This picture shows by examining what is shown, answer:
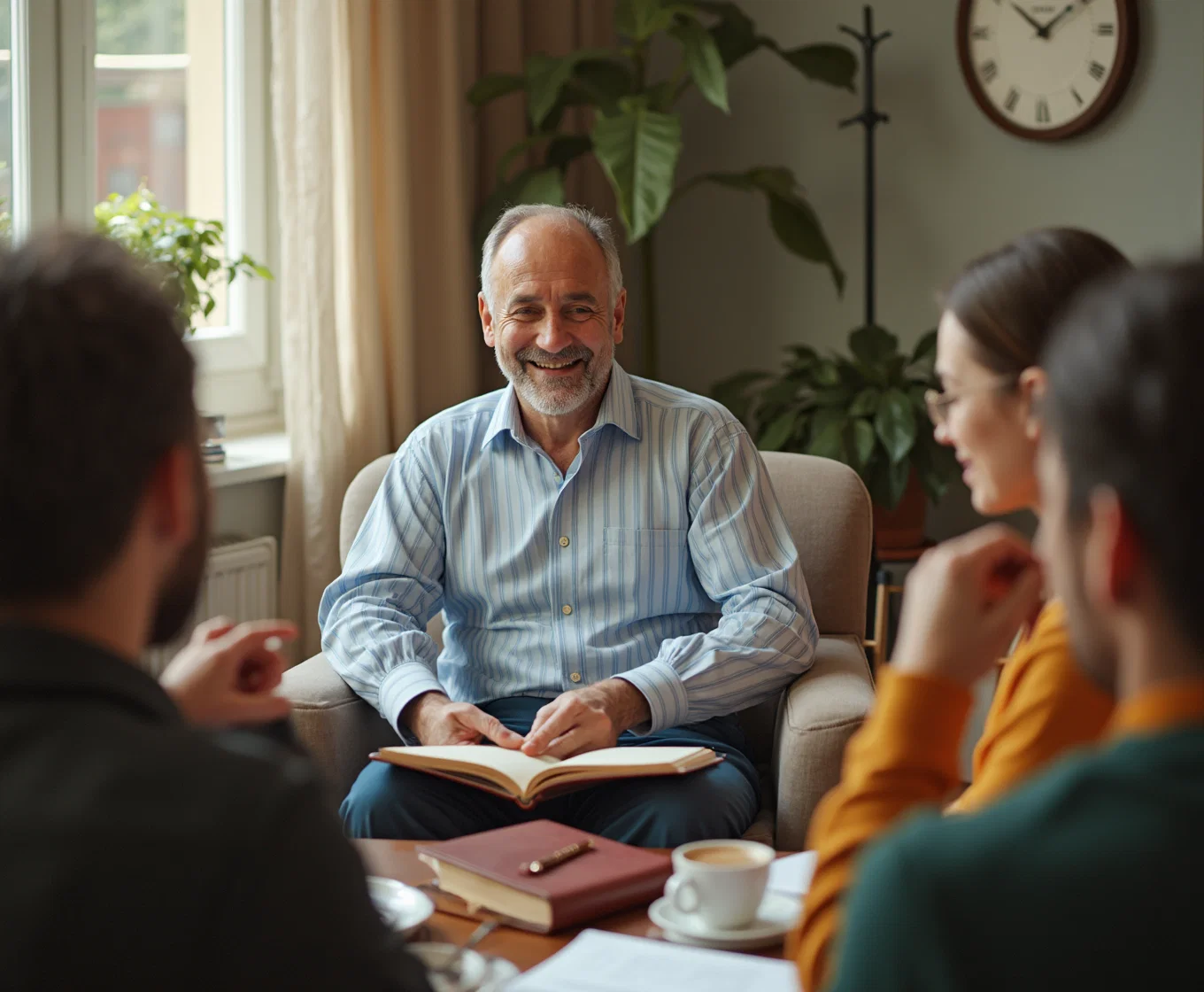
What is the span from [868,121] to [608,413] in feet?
5.75

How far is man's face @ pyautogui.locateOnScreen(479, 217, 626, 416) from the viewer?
7.27 feet

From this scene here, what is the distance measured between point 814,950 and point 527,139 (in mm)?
2693

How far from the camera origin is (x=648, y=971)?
110cm

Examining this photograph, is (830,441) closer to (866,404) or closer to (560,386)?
(866,404)

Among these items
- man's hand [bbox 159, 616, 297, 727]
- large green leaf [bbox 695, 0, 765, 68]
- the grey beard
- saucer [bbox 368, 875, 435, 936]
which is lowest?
saucer [bbox 368, 875, 435, 936]

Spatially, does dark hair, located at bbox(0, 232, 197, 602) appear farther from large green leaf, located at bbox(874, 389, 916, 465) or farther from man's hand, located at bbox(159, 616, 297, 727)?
large green leaf, located at bbox(874, 389, 916, 465)

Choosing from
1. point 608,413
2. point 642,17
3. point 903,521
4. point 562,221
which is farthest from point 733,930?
point 642,17

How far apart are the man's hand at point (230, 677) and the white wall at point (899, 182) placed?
2882mm

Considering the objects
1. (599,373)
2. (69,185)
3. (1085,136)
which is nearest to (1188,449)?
(599,373)

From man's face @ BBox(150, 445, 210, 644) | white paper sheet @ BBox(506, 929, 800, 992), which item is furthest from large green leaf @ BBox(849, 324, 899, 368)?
man's face @ BBox(150, 445, 210, 644)

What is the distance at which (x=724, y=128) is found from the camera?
13.0 ft

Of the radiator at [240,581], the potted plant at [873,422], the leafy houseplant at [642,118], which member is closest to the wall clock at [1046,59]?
the leafy houseplant at [642,118]

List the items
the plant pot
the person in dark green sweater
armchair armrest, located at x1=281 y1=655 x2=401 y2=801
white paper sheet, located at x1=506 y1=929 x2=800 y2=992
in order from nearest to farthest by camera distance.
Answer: the person in dark green sweater → white paper sheet, located at x1=506 y1=929 x2=800 y2=992 → armchair armrest, located at x1=281 y1=655 x2=401 y2=801 → the plant pot

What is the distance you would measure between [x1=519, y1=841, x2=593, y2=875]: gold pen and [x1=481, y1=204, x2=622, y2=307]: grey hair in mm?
1156
